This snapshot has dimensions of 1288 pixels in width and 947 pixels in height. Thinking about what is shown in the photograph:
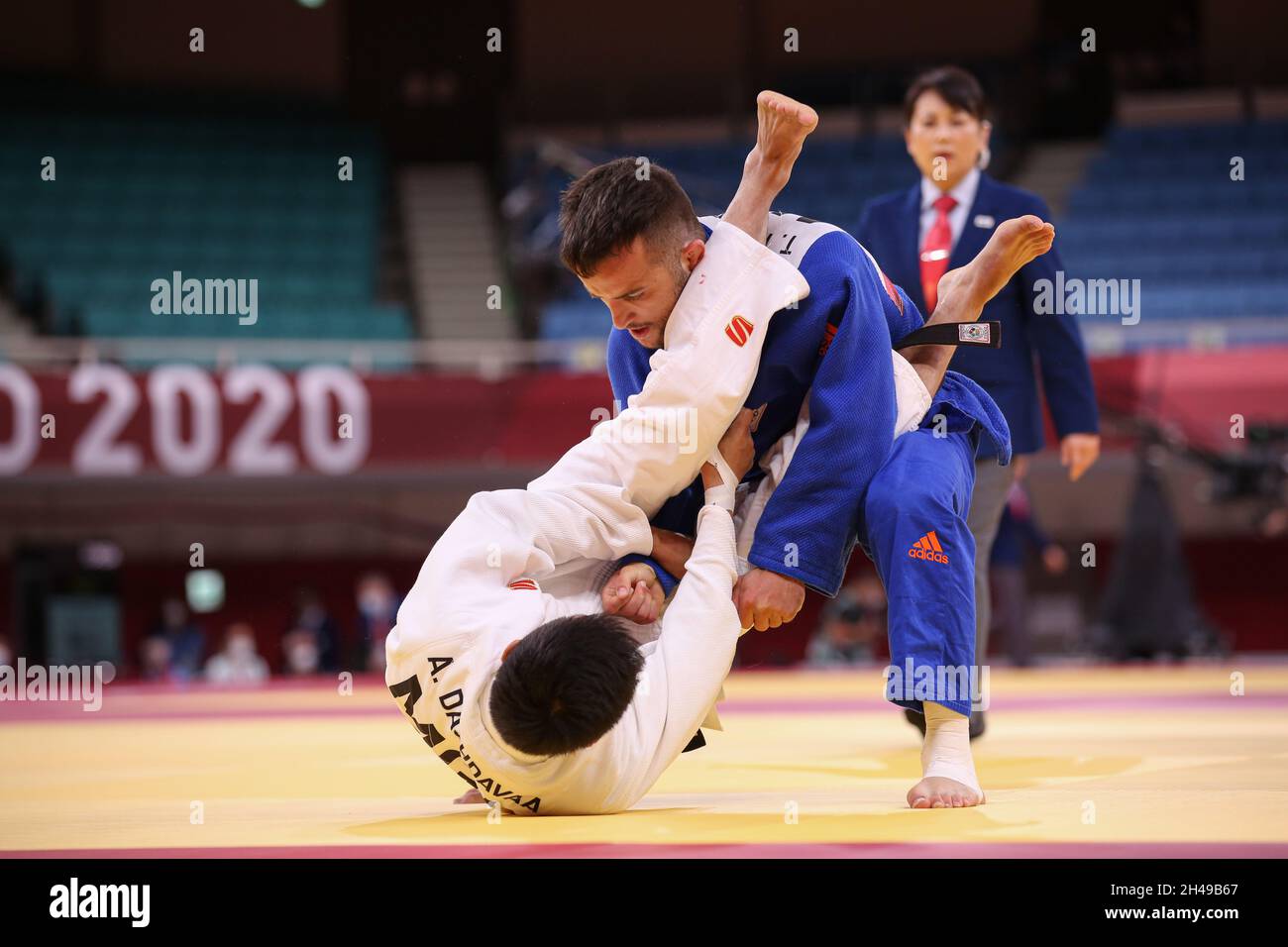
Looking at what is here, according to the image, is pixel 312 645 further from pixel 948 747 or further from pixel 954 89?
pixel 948 747

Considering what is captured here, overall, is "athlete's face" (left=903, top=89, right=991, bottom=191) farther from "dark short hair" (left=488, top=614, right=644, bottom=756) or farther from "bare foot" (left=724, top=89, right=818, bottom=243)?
"dark short hair" (left=488, top=614, right=644, bottom=756)

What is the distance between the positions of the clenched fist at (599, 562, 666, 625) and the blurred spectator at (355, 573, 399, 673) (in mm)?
8116

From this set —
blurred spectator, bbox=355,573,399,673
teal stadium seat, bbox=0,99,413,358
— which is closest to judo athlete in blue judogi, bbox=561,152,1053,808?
blurred spectator, bbox=355,573,399,673

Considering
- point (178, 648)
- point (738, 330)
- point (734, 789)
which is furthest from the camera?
point (178, 648)

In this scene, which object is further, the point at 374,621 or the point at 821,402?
the point at 374,621

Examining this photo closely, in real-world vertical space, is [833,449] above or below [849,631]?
above

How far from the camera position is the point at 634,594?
2.26 metres

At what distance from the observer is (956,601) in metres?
2.25

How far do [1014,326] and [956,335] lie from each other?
45.2 inches

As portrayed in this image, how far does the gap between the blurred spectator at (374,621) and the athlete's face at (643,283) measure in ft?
26.6

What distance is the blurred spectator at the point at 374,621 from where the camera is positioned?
10594mm

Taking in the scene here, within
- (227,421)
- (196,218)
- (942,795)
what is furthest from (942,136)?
(196,218)

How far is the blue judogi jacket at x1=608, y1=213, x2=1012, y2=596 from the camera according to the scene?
7.59 ft
